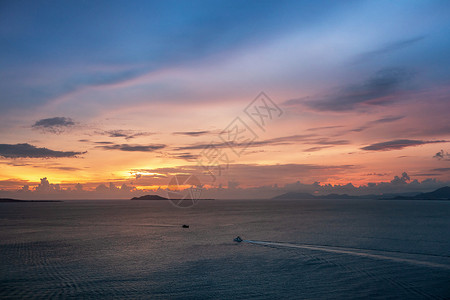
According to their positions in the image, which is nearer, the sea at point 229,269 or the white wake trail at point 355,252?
the sea at point 229,269

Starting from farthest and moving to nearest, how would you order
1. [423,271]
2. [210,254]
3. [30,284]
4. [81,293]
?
[210,254] < [423,271] < [30,284] < [81,293]

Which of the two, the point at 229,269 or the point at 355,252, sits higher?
the point at 229,269

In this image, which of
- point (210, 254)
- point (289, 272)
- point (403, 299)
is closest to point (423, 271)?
point (403, 299)

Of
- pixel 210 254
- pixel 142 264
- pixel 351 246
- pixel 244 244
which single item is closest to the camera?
pixel 142 264

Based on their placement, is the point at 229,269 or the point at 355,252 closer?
the point at 229,269

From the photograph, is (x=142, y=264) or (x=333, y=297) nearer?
(x=333, y=297)

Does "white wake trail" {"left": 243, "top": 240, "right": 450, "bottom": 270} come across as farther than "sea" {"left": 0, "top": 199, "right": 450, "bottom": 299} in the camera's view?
Yes

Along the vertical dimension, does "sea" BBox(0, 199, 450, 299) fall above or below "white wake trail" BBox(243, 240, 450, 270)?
above

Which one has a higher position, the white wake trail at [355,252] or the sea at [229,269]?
the sea at [229,269]

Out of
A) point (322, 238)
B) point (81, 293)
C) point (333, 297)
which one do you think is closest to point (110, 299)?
point (81, 293)

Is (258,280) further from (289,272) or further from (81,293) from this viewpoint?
(81,293)
